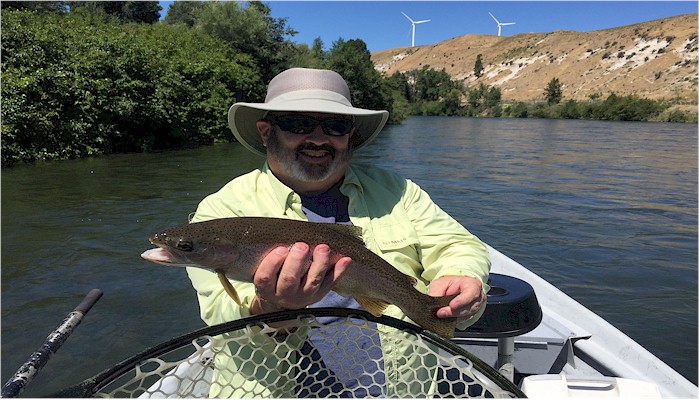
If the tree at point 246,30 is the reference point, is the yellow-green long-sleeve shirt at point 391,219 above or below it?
below

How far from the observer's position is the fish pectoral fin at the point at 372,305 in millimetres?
1955

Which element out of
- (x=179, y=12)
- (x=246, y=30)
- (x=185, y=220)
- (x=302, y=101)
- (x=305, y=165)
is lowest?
(x=185, y=220)

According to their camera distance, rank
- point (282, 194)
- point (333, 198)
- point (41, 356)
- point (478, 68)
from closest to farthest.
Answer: point (41, 356) < point (282, 194) < point (333, 198) < point (478, 68)

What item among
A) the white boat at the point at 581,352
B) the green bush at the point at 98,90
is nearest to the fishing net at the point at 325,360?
the white boat at the point at 581,352

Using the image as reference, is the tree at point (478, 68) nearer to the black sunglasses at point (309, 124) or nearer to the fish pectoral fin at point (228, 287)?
the black sunglasses at point (309, 124)

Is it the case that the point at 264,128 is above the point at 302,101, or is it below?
below

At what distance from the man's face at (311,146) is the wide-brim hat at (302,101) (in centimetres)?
7

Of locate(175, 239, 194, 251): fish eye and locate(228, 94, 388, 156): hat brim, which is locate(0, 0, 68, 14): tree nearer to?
locate(228, 94, 388, 156): hat brim

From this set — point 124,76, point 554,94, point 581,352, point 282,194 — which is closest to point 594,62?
point 554,94

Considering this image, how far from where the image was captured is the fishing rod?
6.18 feet

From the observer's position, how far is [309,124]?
7.80ft

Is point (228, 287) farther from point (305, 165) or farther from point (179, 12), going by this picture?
point (179, 12)

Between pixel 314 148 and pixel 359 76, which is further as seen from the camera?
pixel 359 76

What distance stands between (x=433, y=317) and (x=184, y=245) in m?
1.00
